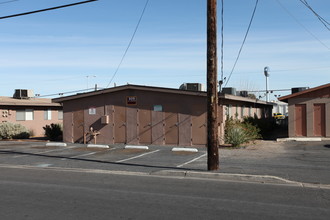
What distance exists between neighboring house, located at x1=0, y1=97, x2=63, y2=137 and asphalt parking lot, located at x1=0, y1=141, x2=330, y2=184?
11192mm

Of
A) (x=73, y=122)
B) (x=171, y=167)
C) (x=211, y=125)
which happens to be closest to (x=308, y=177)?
(x=211, y=125)

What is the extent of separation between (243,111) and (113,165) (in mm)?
16287

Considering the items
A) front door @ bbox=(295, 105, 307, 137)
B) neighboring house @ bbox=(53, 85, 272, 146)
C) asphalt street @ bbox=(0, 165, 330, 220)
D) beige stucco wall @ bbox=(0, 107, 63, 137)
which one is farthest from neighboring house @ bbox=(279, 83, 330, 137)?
beige stucco wall @ bbox=(0, 107, 63, 137)

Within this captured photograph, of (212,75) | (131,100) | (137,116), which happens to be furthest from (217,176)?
(131,100)

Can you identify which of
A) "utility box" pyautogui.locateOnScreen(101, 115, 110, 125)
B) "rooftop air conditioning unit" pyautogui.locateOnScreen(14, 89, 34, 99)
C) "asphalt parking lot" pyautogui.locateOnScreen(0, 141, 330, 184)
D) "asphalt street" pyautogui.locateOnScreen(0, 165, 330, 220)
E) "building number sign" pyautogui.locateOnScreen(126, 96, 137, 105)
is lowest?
"asphalt street" pyautogui.locateOnScreen(0, 165, 330, 220)

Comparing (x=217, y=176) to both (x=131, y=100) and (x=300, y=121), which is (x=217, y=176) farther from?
(x=300, y=121)

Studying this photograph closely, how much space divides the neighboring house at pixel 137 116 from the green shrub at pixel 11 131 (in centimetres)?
522

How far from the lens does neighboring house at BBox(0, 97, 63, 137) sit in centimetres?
2823

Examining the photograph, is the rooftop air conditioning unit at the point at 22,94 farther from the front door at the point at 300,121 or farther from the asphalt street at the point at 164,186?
the front door at the point at 300,121

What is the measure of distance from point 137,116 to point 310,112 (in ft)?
34.8

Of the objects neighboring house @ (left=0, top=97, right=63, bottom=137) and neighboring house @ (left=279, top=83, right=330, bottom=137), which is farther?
neighboring house @ (left=0, top=97, right=63, bottom=137)

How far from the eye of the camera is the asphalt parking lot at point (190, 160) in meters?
11.2

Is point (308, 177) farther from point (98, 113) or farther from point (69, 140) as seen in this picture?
point (69, 140)

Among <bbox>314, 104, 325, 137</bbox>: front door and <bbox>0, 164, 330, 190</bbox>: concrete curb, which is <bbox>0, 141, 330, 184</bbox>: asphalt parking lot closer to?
<bbox>0, 164, 330, 190</bbox>: concrete curb
